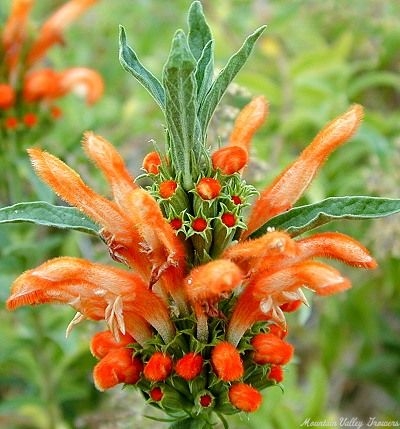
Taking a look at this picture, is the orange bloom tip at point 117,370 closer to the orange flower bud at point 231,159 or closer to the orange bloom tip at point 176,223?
the orange bloom tip at point 176,223

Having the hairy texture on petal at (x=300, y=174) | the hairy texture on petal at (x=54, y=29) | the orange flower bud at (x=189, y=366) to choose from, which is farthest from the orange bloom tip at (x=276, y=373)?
the hairy texture on petal at (x=54, y=29)

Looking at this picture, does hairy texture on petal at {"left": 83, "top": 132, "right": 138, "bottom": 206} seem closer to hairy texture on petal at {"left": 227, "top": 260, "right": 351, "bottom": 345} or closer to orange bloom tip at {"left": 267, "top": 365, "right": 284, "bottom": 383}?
hairy texture on petal at {"left": 227, "top": 260, "right": 351, "bottom": 345}

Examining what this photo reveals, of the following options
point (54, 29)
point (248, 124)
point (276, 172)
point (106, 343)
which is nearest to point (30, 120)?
point (54, 29)

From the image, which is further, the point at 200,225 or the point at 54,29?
the point at 54,29

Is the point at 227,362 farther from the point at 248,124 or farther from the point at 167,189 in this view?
the point at 248,124

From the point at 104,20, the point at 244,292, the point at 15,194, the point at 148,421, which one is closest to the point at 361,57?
the point at 104,20

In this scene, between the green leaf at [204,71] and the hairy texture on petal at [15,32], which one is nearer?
Result: the green leaf at [204,71]
